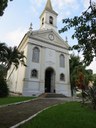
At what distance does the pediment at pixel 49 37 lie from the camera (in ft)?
99.0

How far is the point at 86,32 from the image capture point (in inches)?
272

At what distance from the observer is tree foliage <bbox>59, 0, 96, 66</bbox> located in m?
6.73

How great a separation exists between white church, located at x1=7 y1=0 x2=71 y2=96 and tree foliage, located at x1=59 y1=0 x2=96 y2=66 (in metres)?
19.5

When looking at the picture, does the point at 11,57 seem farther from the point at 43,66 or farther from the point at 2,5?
the point at 2,5

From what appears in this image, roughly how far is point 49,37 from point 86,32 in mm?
25201

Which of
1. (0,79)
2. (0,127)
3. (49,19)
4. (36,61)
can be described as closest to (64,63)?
(36,61)

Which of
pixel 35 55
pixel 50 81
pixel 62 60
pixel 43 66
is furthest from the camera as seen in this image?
pixel 62 60

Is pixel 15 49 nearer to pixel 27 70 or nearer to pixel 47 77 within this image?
pixel 27 70

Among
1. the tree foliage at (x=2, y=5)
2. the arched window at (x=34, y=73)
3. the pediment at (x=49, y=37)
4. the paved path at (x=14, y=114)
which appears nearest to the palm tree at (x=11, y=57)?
the arched window at (x=34, y=73)

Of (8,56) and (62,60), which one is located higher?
(62,60)

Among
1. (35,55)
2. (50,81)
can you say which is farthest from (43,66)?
(50,81)

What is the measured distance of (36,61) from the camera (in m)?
28.6

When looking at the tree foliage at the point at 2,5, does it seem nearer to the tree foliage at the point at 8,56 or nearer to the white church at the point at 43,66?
the tree foliage at the point at 8,56

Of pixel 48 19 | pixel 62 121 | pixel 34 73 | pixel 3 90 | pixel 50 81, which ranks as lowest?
pixel 62 121
